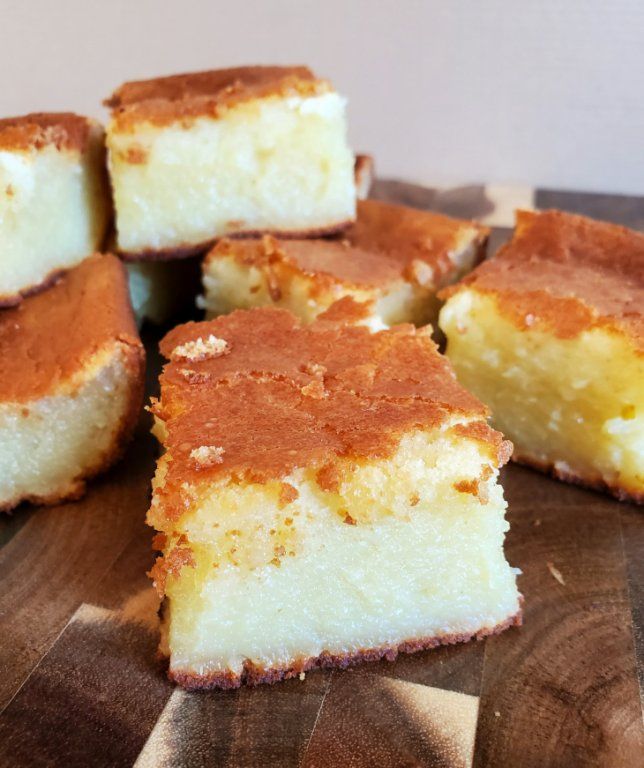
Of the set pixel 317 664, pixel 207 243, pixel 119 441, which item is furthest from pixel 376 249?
pixel 317 664

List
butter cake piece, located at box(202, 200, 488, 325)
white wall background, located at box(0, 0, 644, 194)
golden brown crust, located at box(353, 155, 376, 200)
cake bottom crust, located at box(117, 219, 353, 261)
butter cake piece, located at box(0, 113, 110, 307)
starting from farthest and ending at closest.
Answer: white wall background, located at box(0, 0, 644, 194), golden brown crust, located at box(353, 155, 376, 200), cake bottom crust, located at box(117, 219, 353, 261), butter cake piece, located at box(202, 200, 488, 325), butter cake piece, located at box(0, 113, 110, 307)

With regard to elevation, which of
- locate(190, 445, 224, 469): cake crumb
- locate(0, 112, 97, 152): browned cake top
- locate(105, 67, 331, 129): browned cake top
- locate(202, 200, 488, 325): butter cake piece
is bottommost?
locate(202, 200, 488, 325): butter cake piece

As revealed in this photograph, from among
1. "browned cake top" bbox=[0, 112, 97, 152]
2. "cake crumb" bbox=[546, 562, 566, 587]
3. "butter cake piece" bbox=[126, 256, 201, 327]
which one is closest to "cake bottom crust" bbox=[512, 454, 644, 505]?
"cake crumb" bbox=[546, 562, 566, 587]

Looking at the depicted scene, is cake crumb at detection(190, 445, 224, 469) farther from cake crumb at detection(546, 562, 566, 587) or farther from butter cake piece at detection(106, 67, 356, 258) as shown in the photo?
butter cake piece at detection(106, 67, 356, 258)

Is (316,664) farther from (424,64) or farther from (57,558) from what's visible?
(424,64)

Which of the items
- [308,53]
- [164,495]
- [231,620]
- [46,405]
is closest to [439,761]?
[231,620]

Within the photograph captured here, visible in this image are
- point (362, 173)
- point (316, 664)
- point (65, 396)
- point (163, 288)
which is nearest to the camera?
point (316, 664)

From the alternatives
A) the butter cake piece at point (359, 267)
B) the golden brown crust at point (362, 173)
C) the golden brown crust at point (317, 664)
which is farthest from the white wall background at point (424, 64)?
the golden brown crust at point (317, 664)
